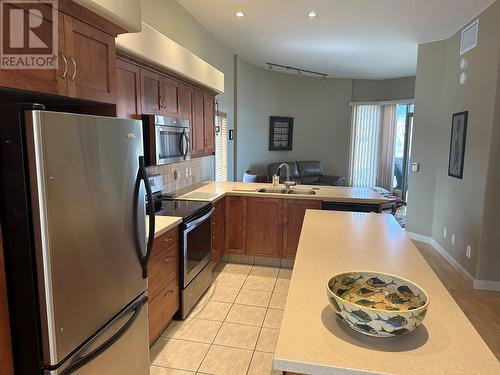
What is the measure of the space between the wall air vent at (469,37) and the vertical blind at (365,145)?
422cm

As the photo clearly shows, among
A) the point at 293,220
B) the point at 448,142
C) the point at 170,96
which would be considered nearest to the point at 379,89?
the point at 448,142

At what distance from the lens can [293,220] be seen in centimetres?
399

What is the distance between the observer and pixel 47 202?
123 cm

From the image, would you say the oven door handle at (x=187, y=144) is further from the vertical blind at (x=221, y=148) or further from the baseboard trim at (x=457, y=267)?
the baseboard trim at (x=457, y=267)

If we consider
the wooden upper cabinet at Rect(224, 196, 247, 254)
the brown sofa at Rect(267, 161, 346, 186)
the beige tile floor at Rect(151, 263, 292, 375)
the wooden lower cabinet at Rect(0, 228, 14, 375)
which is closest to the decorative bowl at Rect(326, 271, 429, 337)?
the wooden lower cabinet at Rect(0, 228, 14, 375)

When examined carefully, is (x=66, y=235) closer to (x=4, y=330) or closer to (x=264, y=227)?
(x=4, y=330)

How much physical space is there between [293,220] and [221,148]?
2309 mm

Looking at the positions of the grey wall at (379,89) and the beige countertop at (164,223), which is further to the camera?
the grey wall at (379,89)

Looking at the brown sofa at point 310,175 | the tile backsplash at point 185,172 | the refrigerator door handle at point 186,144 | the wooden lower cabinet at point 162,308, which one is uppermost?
the refrigerator door handle at point 186,144

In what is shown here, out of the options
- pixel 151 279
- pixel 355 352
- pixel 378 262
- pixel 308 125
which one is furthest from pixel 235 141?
pixel 355 352

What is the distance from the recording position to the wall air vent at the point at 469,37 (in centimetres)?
395

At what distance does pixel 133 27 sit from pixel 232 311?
236 centimetres

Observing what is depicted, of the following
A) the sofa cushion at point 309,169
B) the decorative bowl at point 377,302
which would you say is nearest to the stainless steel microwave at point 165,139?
the decorative bowl at point 377,302

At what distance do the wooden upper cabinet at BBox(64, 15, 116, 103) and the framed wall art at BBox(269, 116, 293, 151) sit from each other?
6.31 m
